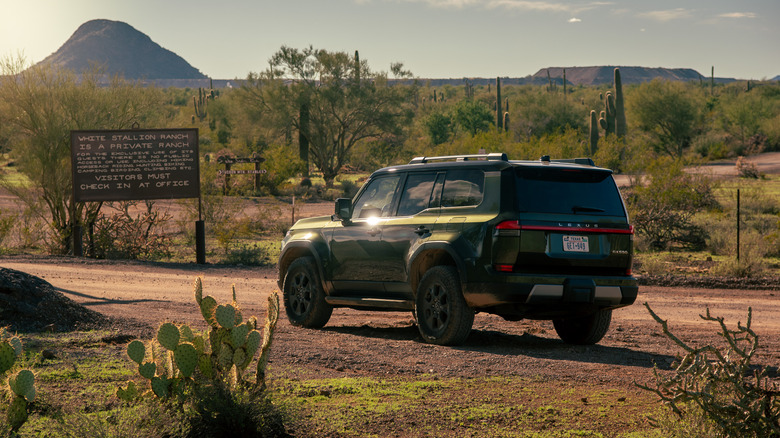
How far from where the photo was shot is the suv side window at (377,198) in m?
10.4

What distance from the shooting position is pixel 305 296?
11.3 m

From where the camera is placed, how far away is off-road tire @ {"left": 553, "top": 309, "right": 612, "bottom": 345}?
10.0m

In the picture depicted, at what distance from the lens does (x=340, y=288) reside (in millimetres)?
10797

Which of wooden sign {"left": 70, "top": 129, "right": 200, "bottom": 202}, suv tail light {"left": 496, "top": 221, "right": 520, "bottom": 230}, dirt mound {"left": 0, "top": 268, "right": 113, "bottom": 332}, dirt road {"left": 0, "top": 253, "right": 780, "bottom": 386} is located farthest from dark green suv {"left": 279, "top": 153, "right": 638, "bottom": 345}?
wooden sign {"left": 70, "top": 129, "right": 200, "bottom": 202}

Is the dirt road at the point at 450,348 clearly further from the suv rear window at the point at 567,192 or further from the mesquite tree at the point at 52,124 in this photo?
the mesquite tree at the point at 52,124

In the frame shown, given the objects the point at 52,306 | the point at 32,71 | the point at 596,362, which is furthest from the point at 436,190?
the point at 32,71

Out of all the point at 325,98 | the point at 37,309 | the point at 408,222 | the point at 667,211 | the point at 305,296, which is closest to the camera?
the point at 408,222

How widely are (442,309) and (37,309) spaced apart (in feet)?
15.6

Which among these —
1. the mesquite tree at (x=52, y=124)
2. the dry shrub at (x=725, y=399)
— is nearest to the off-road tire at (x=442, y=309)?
the dry shrub at (x=725, y=399)

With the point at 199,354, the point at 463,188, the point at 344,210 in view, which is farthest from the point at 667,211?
the point at 199,354

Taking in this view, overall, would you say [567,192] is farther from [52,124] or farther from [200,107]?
[200,107]

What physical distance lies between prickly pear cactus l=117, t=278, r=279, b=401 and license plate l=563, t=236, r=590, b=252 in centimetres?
396

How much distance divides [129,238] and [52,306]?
42.5 feet

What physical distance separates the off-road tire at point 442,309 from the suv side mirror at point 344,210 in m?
1.57
